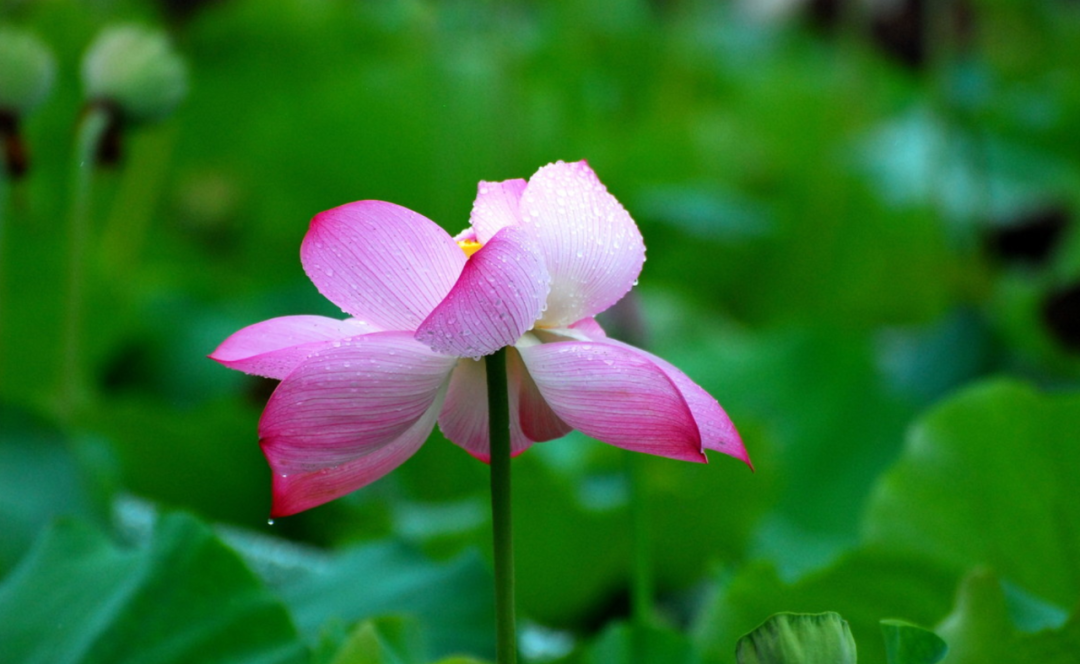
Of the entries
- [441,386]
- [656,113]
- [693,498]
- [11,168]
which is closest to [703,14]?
[656,113]

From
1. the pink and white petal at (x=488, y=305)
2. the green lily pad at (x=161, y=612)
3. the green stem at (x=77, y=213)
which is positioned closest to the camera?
the pink and white petal at (x=488, y=305)

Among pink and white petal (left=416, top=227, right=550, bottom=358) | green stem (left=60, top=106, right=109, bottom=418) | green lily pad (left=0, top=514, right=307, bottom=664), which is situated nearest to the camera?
pink and white petal (left=416, top=227, right=550, bottom=358)

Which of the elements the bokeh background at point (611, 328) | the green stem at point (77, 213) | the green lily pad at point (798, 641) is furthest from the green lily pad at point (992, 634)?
the green stem at point (77, 213)

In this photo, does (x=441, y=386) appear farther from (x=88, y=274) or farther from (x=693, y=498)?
(x=88, y=274)

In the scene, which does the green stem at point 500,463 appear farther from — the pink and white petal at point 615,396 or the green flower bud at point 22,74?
the green flower bud at point 22,74

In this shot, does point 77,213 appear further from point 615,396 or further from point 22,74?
point 615,396

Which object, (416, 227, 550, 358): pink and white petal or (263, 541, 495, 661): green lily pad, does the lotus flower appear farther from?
(263, 541, 495, 661): green lily pad

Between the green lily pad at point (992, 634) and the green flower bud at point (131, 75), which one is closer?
Result: the green lily pad at point (992, 634)

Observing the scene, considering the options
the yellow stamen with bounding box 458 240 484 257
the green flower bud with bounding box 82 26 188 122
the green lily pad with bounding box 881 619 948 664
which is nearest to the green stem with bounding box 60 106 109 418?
the green flower bud with bounding box 82 26 188 122
